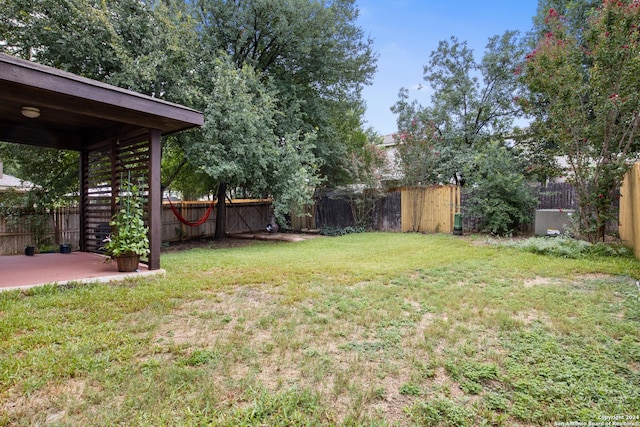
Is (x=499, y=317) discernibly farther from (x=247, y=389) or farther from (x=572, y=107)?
(x=572, y=107)

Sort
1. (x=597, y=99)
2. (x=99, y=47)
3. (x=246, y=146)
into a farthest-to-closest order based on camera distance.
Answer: (x=246, y=146), (x=99, y=47), (x=597, y=99)

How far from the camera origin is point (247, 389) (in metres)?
1.74

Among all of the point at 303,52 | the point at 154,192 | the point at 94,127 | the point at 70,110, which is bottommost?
the point at 154,192

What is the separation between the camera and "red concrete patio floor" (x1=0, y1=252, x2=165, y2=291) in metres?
3.82

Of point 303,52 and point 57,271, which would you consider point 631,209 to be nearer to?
point 303,52

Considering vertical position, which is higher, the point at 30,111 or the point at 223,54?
the point at 223,54

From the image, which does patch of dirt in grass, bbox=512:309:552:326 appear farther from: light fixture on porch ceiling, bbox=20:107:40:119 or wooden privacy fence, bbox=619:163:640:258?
light fixture on porch ceiling, bbox=20:107:40:119

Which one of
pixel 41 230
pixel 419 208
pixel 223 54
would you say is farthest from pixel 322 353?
pixel 419 208

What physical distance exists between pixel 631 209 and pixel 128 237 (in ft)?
26.5

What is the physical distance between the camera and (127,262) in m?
4.32

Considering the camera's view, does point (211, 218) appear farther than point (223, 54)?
Yes

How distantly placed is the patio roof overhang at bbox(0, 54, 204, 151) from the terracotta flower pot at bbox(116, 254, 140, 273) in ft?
5.78

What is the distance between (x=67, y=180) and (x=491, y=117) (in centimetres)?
1334

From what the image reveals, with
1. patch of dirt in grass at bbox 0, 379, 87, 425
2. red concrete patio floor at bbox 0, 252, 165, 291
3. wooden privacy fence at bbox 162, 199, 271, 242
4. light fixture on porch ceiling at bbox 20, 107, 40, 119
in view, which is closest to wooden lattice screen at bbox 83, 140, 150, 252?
red concrete patio floor at bbox 0, 252, 165, 291
